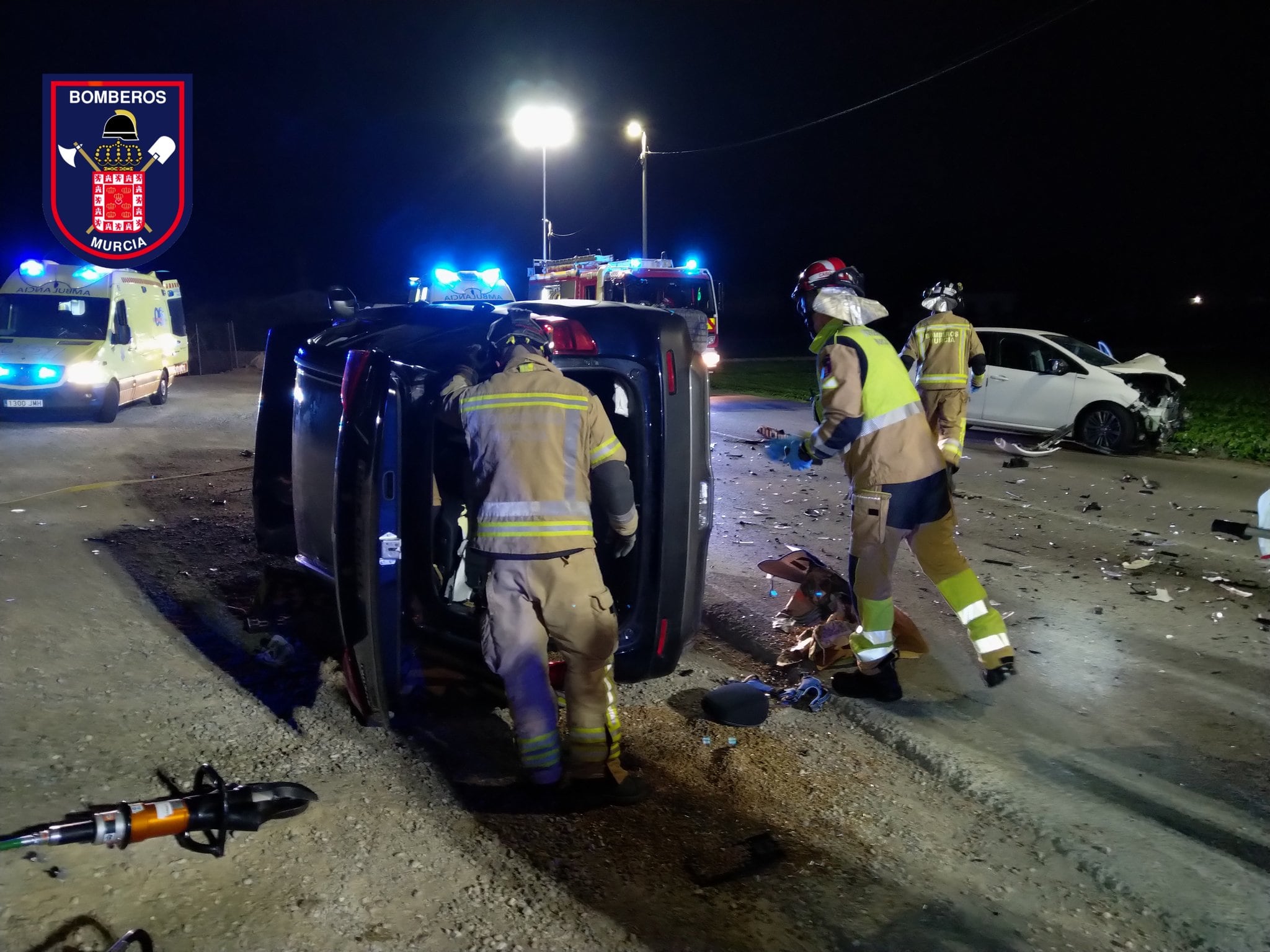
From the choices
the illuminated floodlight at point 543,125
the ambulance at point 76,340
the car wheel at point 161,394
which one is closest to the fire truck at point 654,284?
the illuminated floodlight at point 543,125

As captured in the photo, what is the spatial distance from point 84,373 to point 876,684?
1358cm

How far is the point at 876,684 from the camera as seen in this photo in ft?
15.6

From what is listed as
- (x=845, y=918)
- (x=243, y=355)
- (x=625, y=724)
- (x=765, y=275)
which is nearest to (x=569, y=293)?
(x=243, y=355)

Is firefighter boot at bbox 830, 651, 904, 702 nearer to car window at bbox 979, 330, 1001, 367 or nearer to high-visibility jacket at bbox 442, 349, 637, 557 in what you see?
high-visibility jacket at bbox 442, 349, 637, 557

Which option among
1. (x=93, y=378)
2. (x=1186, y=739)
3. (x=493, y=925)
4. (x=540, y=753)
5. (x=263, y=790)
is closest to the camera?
(x=493, y=925)

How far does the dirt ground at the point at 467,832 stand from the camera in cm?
292

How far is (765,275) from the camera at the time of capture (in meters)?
61.6

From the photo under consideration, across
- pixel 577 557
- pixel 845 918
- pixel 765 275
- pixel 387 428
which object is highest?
pixel 765 275

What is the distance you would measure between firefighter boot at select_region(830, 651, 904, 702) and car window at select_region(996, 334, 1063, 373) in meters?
9.56

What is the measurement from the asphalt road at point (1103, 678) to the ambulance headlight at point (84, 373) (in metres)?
10.1

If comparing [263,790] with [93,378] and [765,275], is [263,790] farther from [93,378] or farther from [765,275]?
[765,275]

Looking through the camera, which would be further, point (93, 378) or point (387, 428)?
point (93, 378)

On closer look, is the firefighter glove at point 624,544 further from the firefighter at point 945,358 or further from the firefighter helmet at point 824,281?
the firefighter at point 945,358

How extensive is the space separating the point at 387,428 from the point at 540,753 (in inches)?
52.6
